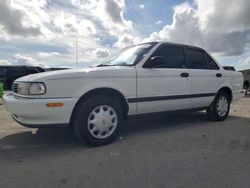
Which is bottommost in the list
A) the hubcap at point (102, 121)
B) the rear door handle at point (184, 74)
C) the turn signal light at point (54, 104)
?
the hubcap at point (102, 121)

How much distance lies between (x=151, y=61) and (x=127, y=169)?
204 centimetres

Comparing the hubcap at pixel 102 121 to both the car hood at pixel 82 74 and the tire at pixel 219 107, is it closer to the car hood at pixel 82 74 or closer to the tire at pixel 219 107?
the car hood at pixel 82 74

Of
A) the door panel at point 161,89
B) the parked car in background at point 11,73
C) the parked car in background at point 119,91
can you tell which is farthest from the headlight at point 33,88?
the parked car in background at point 11,73

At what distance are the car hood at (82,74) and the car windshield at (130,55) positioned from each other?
0.31m

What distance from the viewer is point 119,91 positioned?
13.0 feet

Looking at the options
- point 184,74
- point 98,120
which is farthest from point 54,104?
point 184,74

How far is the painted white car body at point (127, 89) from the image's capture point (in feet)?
11.1

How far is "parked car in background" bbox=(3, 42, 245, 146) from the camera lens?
341 cm

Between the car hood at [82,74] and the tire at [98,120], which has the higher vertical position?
the car hood at [82,74]

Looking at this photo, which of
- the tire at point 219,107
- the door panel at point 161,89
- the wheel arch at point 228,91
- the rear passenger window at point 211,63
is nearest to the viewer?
the door panel at point 161,89

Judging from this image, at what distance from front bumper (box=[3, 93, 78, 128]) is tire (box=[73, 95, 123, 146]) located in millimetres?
173

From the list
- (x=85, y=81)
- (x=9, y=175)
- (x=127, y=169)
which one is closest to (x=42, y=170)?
(x=9, y=175)

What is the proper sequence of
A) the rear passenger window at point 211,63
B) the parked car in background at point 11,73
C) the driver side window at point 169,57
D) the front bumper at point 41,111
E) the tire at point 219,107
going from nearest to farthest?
the front bumper at point 41,111 → the driver side window at point 169,57 → the rear passenger window at point 211,63 → the tire at point 219,107 → the parked car in background at point 11,73

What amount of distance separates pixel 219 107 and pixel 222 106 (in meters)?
0.11
